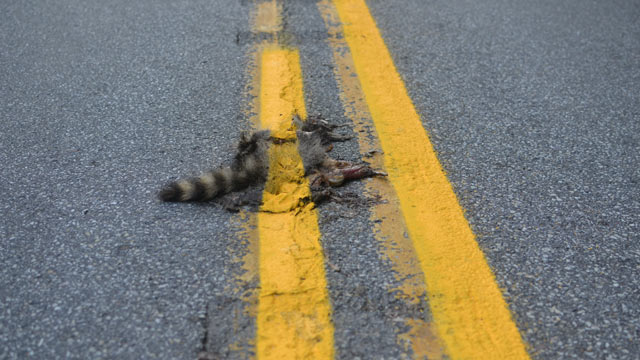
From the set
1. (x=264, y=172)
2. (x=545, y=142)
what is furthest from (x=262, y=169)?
(x=545, y=142)

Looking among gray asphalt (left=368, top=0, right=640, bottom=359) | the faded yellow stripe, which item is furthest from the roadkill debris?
the faded yellow stripe

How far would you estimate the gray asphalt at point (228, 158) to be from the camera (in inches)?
73.6

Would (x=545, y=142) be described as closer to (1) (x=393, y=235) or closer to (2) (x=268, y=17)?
(1) (x=393, y=235)

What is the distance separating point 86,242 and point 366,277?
1.01 meters

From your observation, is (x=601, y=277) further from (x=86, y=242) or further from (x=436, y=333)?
(x=86, y=242)

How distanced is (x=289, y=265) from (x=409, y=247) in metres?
0.45

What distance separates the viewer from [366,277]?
6.69ft

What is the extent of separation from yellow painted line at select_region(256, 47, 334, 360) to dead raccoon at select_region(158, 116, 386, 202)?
0.15 feet

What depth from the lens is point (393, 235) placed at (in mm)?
2260

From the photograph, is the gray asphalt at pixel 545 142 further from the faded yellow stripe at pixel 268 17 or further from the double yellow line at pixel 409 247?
the faded yellow stripe at pixel 268 17

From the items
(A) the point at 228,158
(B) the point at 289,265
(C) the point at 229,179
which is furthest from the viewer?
(A) the point at 228,158

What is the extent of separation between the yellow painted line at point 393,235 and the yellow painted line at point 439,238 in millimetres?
31

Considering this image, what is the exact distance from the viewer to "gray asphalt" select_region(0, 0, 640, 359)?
6.14 feet

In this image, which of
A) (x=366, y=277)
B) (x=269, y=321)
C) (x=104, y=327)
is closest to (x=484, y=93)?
(x=366, y=277)
